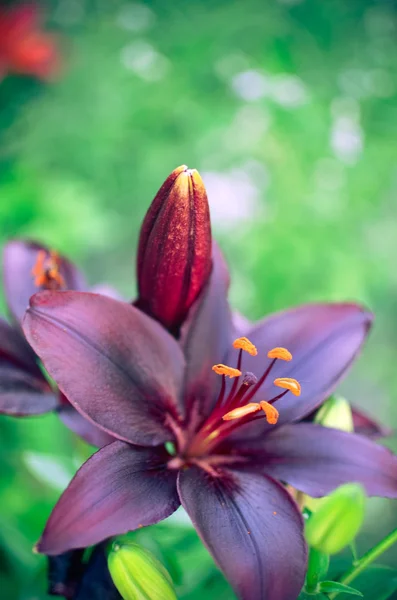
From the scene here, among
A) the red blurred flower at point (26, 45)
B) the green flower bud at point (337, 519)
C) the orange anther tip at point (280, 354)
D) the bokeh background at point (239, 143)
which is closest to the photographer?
the green flower bud at point (337, 519)

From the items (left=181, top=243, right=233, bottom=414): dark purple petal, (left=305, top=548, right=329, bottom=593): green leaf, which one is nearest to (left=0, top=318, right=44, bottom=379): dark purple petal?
(left=181, top=243, right=233, bottom=414): dark purple petal

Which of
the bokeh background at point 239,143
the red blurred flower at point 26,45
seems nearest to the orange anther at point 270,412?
the bokeh background at point 239,143

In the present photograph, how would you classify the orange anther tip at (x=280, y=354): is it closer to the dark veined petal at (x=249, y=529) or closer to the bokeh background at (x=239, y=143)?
the dark veined petal at (x=249, y=529)

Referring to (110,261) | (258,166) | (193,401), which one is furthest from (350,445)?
(110,261)

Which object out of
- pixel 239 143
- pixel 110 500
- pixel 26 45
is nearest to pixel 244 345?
pixel 110 500

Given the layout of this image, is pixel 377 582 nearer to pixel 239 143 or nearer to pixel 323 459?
pixel 323 459

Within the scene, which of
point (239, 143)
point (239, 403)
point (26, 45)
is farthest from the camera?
point (26, 45)
